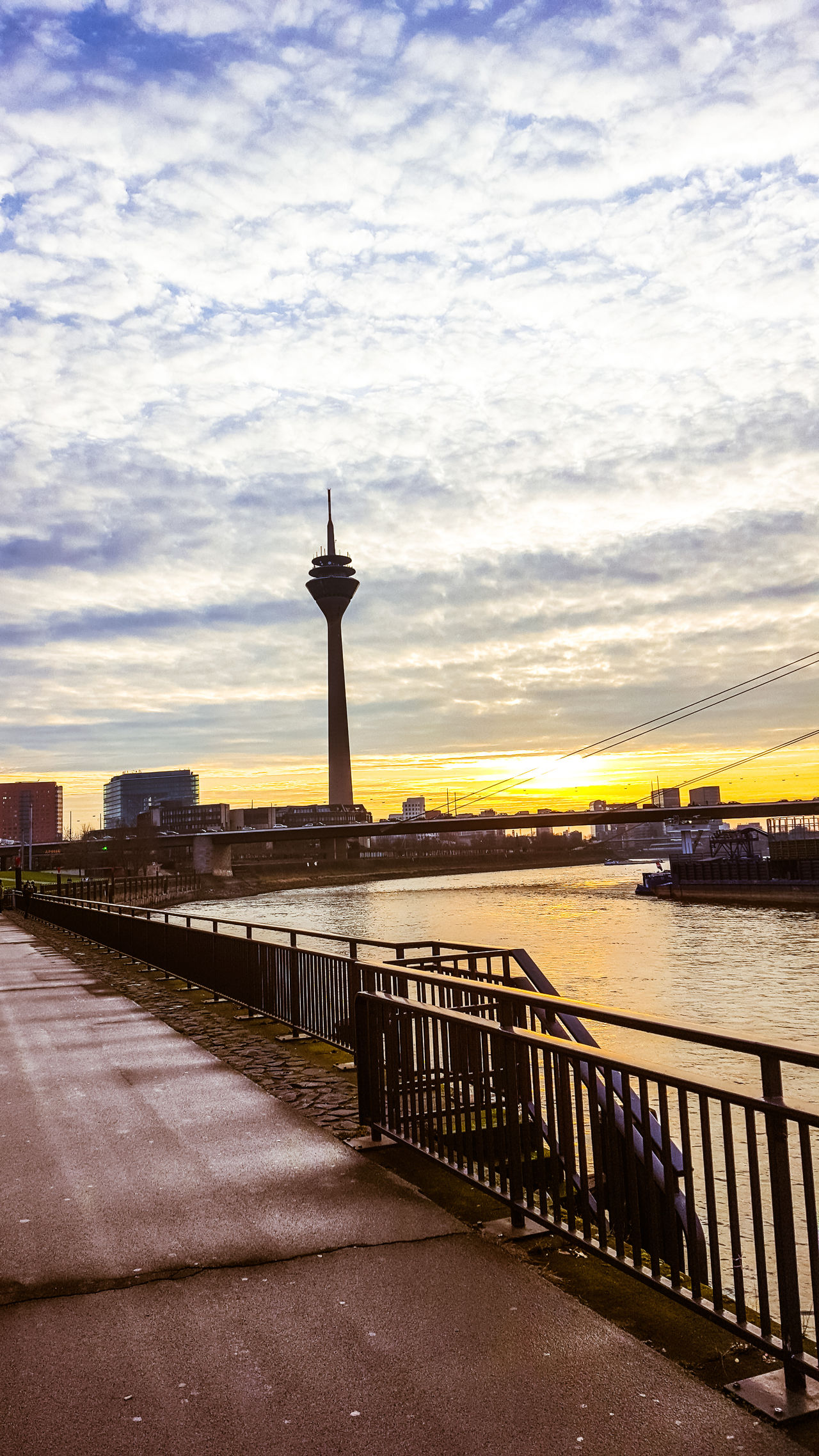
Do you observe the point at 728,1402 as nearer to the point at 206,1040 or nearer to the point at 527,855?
A: the point at 206,1040

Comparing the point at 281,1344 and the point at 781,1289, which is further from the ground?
the point at 781,1289

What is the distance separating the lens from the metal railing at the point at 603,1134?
3.10m

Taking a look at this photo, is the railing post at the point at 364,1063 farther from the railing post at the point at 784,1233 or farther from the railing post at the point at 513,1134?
the railing post at the point at 784,1233

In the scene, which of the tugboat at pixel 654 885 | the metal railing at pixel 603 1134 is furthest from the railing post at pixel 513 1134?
the tugboat at pixel 654 885

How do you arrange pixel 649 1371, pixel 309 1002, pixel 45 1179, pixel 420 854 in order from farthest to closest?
pixel 420 854 < pixel 309 1002 < pixel 45 1179 < pixel 649 1371

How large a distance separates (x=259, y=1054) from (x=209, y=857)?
113940 millimetres

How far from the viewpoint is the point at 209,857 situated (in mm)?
119875

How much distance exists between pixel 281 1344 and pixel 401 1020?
7.32 feet

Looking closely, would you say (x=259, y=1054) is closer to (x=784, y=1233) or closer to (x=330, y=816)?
(x=784, y=1233)

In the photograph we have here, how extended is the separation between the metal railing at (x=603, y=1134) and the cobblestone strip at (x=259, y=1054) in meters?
0.86

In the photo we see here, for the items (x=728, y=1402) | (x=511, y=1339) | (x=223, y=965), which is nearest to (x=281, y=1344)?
(x=511, y=1339)

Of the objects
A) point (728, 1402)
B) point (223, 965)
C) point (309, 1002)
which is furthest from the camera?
point (223, 965)

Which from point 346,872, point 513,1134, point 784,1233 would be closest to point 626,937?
point 513,1134

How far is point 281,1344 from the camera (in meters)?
3.46
